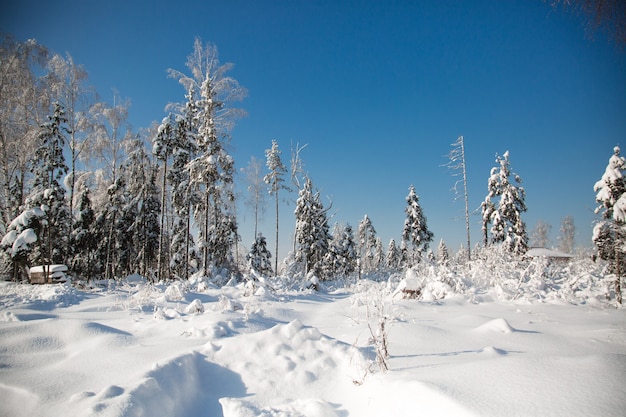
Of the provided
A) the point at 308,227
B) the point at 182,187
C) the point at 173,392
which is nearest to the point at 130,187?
the point at 182,187

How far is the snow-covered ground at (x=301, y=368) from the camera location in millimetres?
2533

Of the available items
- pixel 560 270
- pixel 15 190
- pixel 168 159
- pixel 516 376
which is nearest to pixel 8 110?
pixel 15 190

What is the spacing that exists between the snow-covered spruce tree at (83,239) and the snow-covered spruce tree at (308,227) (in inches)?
685

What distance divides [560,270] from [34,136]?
2891cm

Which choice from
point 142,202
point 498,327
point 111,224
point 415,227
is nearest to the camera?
point 498,327

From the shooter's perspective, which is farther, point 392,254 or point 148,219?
point 392,254

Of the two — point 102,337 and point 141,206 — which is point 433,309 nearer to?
point 102,337

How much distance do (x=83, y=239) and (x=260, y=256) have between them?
1471 centimetres

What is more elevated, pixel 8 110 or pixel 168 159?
pixel 8 110

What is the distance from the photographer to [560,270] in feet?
53.6

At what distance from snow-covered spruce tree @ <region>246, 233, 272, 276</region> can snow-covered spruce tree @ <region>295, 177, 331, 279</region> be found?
125 inches

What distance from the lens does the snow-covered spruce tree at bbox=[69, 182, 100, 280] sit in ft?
75.7

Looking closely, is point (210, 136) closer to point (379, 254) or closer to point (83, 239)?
point (83, 239)

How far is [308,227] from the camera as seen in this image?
94.2 feet
